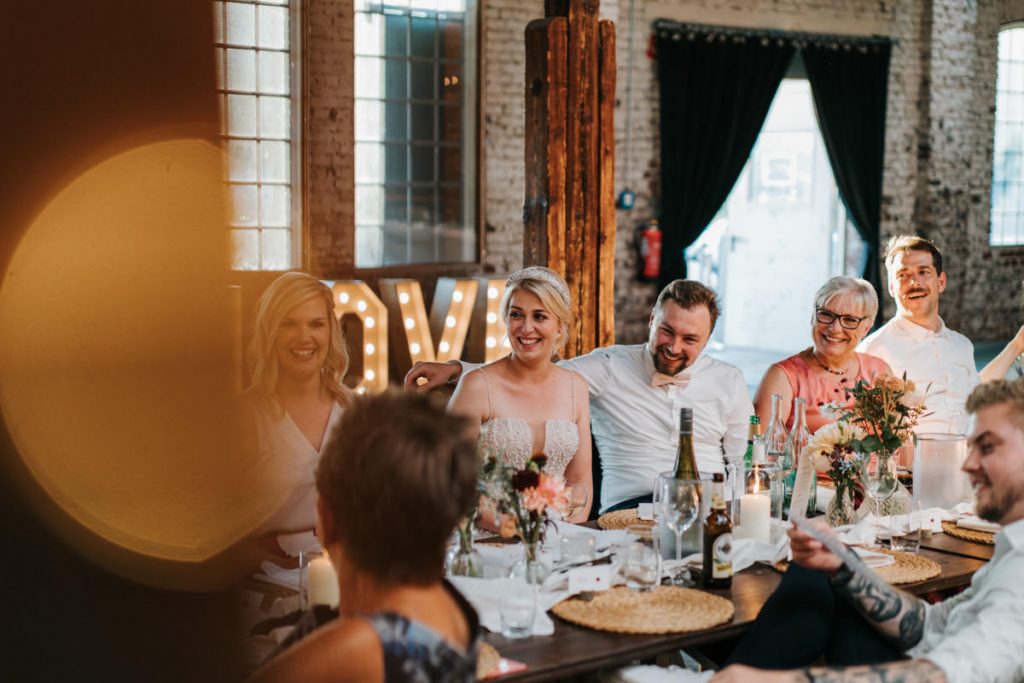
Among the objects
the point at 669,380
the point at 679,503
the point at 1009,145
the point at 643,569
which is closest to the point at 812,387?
the point at 669,380

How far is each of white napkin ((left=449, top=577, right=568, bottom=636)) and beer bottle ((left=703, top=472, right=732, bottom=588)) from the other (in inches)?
14.3

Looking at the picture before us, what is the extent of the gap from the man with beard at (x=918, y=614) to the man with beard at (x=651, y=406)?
1564 millimetres

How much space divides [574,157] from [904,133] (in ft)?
21.7

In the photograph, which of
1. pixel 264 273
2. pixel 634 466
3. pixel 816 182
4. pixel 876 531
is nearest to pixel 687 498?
pixel 876 531

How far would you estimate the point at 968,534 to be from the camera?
3.16 m

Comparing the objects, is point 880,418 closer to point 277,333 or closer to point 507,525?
point 507,525

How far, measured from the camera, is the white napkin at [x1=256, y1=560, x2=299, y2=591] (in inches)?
99.7

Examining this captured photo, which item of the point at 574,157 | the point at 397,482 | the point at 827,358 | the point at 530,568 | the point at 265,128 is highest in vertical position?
the point at 265,128

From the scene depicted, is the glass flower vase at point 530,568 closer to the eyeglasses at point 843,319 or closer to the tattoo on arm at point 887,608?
the tattoo on arm at point 887,608

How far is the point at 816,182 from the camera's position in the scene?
11281 millimetres

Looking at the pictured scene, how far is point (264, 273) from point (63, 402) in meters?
7.65

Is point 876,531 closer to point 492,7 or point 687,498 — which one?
point 687,498

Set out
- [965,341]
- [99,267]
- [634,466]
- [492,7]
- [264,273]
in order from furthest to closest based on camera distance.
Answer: [492,7] < [264,273] < [965,341] < [634,466] < [99,267]

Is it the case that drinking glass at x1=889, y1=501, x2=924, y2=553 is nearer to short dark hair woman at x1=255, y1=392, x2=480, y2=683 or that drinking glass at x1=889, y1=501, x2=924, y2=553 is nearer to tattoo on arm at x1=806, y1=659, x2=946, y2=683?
tattoo on arm at x1=806, y1=659, x2=946, y2=683
